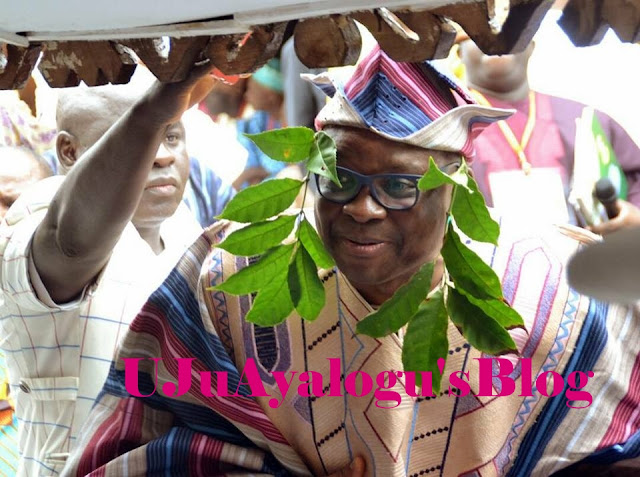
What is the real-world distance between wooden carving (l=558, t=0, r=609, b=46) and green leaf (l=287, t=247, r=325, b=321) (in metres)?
0.64

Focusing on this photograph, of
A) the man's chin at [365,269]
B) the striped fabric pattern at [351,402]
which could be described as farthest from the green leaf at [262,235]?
the striped fabric pattern at [351,402]

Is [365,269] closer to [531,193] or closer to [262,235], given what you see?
[262,235]

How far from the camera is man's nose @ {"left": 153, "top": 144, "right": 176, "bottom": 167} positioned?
334 cm

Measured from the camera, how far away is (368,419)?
2609mm

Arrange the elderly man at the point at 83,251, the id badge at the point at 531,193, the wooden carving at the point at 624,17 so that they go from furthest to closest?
the id badge at the point at 531,193
the elderly man at the point at 83,251
the wooden carving at the point at 624,17

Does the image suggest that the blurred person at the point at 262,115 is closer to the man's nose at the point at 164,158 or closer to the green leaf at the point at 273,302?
the man's nose at the point at 164,158

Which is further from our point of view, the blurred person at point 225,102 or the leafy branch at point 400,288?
the blurred person at point 225,102

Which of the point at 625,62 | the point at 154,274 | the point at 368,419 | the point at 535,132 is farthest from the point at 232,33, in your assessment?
the point at 625,62

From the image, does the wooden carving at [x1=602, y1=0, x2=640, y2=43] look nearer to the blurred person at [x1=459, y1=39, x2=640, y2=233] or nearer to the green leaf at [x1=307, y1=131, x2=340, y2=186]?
the green leaf at [x1=307, y1=131, x2=340, y2=186]

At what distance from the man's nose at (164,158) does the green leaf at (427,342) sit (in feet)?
5.18

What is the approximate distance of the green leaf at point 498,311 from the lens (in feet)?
6.27

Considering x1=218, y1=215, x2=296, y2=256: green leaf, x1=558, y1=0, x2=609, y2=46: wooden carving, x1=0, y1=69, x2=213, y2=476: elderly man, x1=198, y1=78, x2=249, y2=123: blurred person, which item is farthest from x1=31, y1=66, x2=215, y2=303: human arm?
x1=198, y1=78, x2=249, y2=123: blurred person

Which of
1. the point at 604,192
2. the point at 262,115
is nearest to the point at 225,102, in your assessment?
the point at 262,115

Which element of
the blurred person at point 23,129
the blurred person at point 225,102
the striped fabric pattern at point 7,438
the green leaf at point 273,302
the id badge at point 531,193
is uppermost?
the blurred person at point 225,102
